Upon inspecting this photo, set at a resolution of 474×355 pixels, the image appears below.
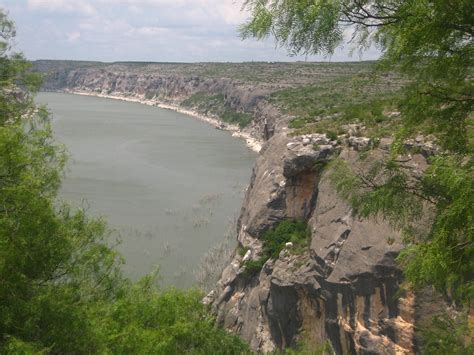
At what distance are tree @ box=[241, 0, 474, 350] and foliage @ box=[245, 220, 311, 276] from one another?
45.7ft

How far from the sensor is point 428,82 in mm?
6199

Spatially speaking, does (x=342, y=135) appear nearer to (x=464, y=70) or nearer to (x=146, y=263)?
(x=146, y=263)

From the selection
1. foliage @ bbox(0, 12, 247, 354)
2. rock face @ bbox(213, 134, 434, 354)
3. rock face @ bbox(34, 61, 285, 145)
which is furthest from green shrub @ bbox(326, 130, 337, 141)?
rock face @ bbox(34, 61, 285, 145)

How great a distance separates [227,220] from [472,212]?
31442mm

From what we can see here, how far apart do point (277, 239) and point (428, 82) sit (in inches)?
609

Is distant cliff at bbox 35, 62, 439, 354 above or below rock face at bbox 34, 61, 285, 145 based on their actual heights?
below

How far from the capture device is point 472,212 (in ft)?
16.0

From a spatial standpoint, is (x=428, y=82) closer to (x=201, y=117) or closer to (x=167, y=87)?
(x=201, y=117)

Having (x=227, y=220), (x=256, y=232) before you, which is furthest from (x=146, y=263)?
(x=227, y=220)

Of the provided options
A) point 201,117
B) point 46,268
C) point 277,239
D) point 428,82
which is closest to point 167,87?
point 201,117

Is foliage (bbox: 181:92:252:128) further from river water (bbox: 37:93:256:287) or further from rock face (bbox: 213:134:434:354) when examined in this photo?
rock face (bbox: 213:134:434:354)

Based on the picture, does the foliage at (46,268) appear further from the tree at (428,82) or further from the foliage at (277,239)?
the foliage at (277,239)

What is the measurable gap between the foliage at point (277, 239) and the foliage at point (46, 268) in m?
8.13

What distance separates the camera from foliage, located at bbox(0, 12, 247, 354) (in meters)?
7.21
